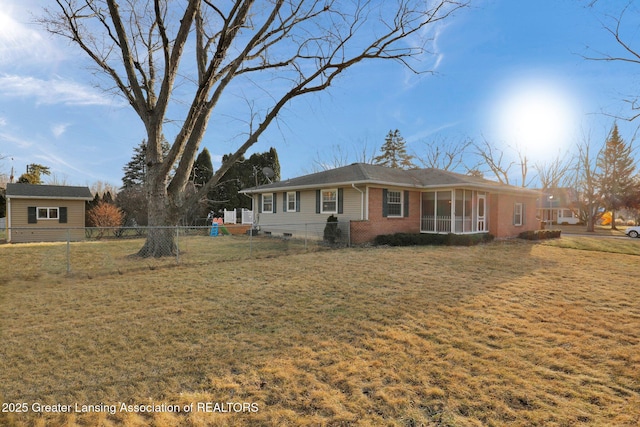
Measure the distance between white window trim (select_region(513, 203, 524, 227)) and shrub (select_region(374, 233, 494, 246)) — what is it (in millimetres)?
5246

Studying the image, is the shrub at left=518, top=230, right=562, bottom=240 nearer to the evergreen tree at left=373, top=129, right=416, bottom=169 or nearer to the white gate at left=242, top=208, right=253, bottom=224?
the white gate at left=242, top=208, right=253, bottom=224

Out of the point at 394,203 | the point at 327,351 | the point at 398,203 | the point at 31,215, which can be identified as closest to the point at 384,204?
the point at 394,203

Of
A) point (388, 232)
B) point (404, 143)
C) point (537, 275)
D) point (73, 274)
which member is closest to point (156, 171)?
point (73, 274)

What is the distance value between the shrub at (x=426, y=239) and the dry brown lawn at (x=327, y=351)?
689cm

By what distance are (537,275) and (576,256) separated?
17.3 feet

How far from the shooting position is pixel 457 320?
4664mm

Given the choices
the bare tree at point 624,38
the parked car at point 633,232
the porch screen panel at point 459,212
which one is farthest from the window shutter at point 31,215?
the parked car at point 633,232

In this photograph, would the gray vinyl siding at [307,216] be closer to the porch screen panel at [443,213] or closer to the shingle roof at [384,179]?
the shingle roof at [384,179]

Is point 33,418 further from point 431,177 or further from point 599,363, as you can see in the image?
point 431,177

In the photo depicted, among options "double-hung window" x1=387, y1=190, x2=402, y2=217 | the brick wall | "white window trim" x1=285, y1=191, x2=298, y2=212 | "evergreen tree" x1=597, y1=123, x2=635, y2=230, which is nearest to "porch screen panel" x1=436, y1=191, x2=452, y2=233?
the brick wall

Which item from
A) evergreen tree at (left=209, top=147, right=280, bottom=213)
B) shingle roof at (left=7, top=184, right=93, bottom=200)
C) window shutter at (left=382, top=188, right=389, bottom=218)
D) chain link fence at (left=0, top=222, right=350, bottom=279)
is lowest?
chain link fence at (left=0, top=222, right=350, bottom=279)

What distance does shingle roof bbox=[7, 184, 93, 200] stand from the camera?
19.6 metres

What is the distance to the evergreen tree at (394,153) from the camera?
4050 cm

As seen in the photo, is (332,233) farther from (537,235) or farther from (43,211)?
(43,211)
